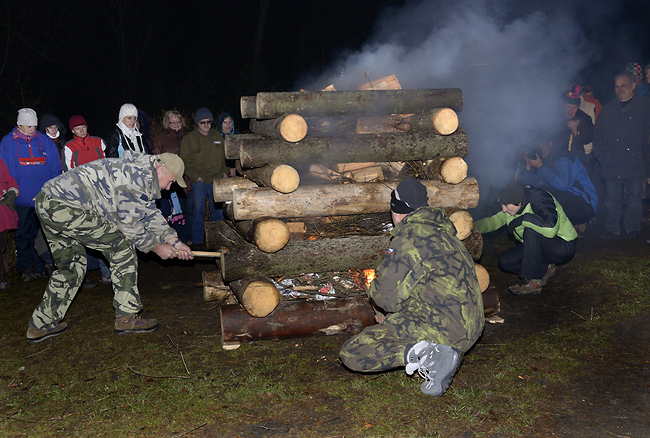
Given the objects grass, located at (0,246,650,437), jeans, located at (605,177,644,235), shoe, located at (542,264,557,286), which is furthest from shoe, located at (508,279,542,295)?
jeans, located at (605,177,644,235)

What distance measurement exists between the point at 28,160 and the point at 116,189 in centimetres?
271

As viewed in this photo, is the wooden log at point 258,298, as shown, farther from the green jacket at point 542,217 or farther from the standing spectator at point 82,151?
the standing spectator at point 82,151

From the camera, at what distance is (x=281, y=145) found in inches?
227

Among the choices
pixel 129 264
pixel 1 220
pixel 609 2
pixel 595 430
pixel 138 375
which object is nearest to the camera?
pixel 595 430

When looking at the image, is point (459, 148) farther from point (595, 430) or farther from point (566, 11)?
point (566, 11)

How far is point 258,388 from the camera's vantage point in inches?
179

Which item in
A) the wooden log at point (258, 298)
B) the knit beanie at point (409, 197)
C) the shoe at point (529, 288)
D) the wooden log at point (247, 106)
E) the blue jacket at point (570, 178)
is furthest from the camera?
the blue jacket at point (570, 178)

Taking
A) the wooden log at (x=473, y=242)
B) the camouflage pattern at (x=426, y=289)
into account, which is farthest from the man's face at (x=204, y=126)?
the camouflage pattern at (x=426, y=289)

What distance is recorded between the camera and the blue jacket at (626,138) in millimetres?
8703

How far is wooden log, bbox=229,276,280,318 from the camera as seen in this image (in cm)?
531

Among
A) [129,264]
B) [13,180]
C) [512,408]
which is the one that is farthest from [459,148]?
[13,180]

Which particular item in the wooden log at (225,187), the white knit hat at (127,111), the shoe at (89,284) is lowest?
the shoe at (89,284)

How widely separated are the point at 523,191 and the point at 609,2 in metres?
12.0

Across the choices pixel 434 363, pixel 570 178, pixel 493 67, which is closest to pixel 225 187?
pixel 434 363
